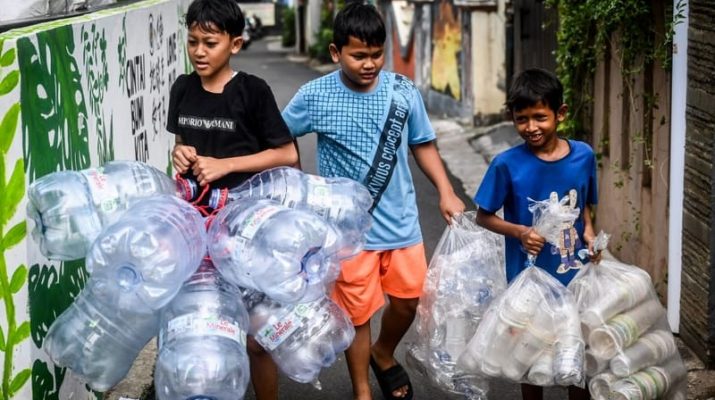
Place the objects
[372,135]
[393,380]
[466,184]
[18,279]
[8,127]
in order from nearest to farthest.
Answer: [8,127], [18,279], [372,135], [393,380], [466,184]

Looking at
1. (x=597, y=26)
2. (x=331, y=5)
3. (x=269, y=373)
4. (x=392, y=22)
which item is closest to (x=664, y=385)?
(x=269, y=373)

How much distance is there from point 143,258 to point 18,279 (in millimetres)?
673

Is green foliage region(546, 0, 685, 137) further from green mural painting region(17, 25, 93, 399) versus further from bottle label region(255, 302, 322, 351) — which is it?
green mural painting region(17, 25, 93, 399)

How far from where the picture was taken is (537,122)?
476 centimetres

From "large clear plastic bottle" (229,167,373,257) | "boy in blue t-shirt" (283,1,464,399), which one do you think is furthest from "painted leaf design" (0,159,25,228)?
"boy in blue t-shirt" (283,1,464,399)

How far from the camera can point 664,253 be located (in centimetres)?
699

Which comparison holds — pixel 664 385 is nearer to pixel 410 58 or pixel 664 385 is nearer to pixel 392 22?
pixel 410 58

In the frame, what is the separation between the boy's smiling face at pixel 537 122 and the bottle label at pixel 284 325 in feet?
3.86

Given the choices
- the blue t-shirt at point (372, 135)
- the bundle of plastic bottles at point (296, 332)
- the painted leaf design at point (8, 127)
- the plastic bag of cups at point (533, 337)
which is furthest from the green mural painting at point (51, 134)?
the plastic bag of cups at point (533, 337)

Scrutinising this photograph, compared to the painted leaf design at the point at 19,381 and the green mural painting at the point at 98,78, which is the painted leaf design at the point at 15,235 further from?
the green mural painting at the point at 98,78

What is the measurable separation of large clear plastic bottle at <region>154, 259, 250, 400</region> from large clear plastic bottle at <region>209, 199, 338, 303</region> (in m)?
0.12

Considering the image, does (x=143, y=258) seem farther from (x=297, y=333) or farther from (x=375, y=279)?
(x=375, y=279)

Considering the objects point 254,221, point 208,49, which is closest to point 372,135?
point 208,49

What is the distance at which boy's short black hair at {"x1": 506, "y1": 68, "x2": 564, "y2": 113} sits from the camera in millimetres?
4727
